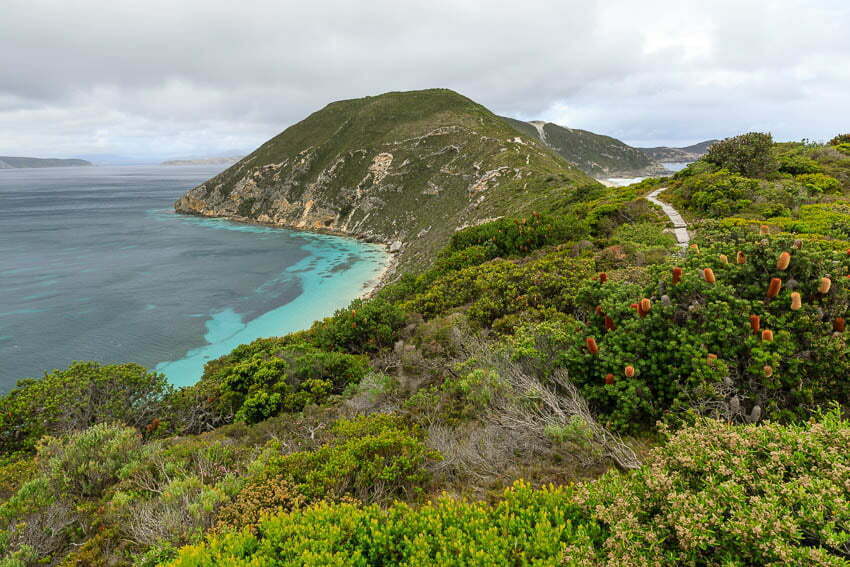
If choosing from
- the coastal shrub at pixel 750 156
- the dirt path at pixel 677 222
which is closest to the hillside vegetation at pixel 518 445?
the dirt path at pixel 677 222

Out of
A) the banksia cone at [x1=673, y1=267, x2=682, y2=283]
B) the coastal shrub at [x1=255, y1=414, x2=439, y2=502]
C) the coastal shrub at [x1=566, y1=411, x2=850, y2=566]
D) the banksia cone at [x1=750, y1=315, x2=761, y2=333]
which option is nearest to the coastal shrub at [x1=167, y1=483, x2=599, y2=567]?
the coastal shrub at [x1=566, y1=411, x2=850, y2=566]

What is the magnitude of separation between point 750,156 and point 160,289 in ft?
163

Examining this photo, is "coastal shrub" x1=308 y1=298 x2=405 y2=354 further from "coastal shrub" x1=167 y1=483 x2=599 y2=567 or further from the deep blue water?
the deep blue water

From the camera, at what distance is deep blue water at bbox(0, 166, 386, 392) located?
83.8 ft

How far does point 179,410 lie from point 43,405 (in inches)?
147

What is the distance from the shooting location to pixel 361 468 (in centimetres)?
534

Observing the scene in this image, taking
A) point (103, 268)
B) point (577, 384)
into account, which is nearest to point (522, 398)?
point (577, 384)

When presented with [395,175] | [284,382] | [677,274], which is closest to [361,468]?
[284,382]

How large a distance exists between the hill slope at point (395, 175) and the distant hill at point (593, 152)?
277ft

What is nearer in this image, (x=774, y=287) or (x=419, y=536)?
(x=419, y=536)

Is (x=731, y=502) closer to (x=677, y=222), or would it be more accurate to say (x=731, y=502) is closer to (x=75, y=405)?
(x=75, y=405)

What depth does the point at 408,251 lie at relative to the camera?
1902 inches

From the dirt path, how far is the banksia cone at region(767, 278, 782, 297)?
29.4 ft

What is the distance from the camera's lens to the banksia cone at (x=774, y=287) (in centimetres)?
565
